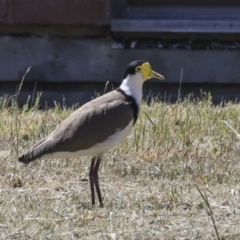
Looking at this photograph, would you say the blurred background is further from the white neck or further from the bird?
the bird

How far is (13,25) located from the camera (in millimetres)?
8820

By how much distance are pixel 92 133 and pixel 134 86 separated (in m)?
0.54

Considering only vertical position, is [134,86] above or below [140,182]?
above

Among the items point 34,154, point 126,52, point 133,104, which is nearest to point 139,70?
point 133,104

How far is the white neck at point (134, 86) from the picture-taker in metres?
5.82

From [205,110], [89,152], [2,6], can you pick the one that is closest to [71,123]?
[89,152]

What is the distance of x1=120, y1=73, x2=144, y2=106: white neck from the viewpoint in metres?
5.82

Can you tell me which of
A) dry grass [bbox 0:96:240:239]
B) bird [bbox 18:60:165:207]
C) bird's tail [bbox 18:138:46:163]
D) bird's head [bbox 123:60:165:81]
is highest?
bird's head [bbox 123:60:165:81]

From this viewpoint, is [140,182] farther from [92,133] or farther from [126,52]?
[126,52]

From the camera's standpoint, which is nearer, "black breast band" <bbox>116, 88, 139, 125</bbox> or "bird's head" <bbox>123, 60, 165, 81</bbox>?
Result: "black breast band" <bbox>116, 88, 139, 125</bbox>

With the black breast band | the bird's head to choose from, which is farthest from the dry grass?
the bird's head

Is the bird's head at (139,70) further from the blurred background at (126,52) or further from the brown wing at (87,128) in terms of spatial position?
the blurred background at (126,52)

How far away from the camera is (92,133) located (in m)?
5.49

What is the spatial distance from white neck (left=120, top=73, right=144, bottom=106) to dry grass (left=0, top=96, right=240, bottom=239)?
1.88 ft
